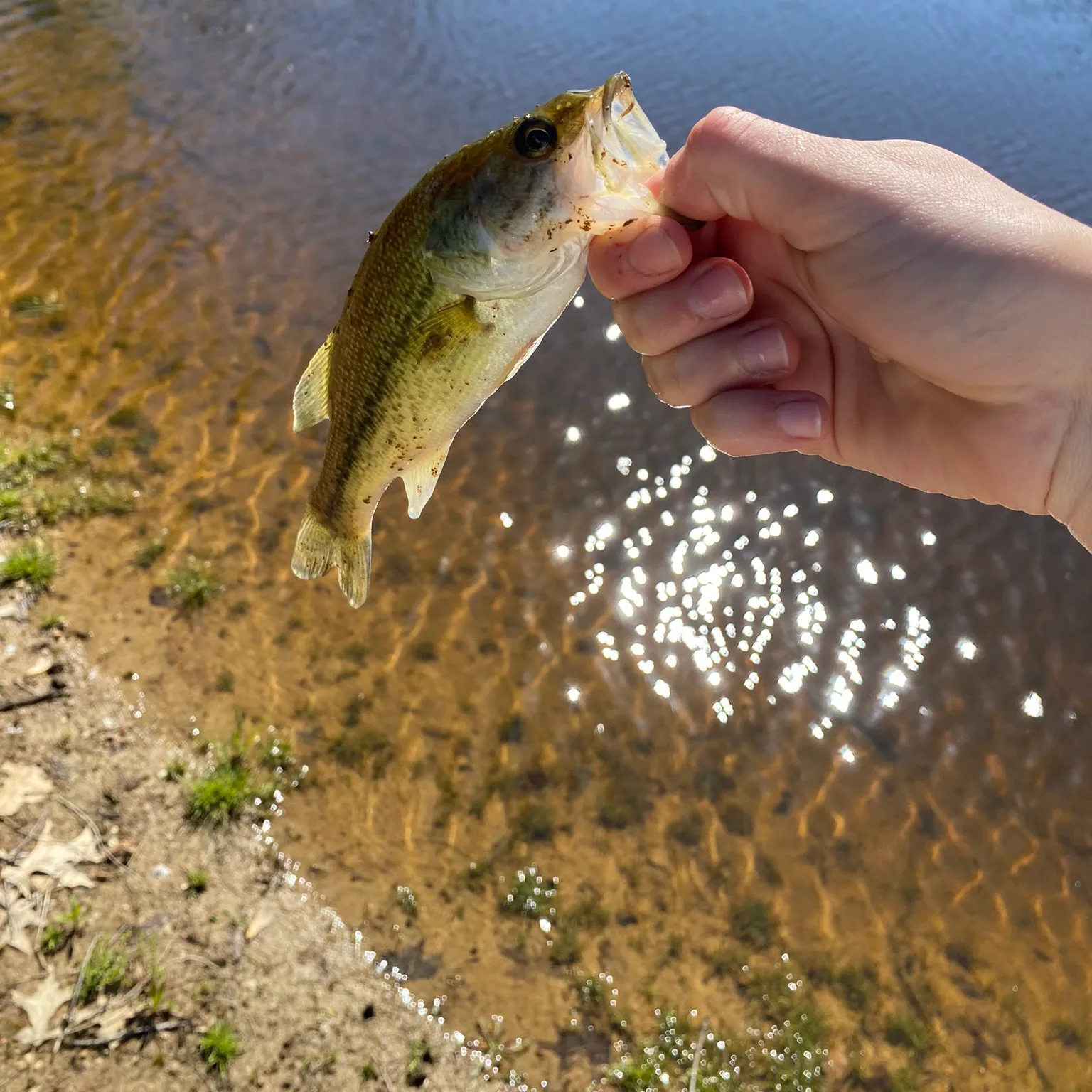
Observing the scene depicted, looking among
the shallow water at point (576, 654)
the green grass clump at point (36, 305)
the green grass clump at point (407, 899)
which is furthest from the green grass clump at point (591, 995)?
the green grass clump at point (36, 305)

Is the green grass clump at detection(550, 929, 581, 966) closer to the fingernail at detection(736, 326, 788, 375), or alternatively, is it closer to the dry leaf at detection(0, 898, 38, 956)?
the dry leaf at detection(0, 898, 38, 956)

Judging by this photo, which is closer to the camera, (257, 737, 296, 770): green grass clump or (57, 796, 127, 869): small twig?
(57, 796, 127, 869): small twig

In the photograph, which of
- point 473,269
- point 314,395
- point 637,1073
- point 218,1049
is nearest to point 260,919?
point 218,1049

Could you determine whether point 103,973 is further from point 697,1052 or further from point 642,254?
point 642,254

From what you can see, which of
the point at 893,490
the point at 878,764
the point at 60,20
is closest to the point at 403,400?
the point at 878,764

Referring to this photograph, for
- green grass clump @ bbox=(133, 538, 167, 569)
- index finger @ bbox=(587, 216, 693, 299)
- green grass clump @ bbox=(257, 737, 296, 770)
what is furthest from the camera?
green grass clump @ bbox=(133, 538, 167, 569)

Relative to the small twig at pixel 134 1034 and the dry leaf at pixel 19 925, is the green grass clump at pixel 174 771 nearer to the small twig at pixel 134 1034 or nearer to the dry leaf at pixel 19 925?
the dry leaf at pixel 19 925

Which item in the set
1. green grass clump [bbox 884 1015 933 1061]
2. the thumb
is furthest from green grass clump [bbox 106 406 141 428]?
green grass clump [bbox 884 1015 933 1061]
